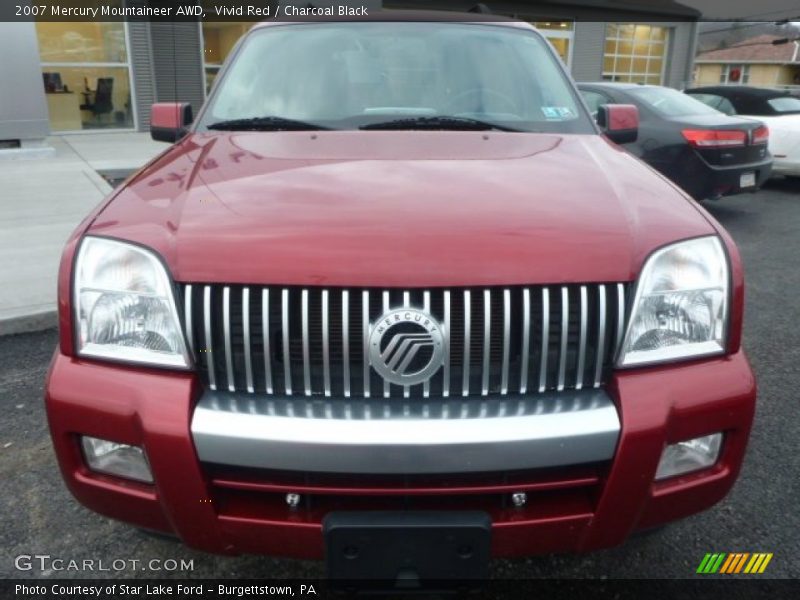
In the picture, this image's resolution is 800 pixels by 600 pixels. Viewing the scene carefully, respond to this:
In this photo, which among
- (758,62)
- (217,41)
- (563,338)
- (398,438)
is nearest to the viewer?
(398,438)

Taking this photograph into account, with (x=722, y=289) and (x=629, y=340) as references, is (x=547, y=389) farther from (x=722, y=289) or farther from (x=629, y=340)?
(x=722, y=289)

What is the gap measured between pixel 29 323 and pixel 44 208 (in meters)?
2.92

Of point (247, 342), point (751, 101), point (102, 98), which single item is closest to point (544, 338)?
point (247, 342)

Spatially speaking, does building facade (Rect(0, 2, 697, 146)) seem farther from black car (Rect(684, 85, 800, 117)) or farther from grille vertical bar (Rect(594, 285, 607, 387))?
grille vertical bar (Rect(594, 285, 607, 387))

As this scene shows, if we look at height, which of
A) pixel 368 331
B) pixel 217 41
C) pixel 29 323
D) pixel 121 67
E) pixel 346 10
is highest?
pixel 346 10

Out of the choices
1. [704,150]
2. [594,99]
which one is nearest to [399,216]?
[704,150]

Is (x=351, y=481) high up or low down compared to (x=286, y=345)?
down

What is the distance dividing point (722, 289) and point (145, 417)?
4.93ft

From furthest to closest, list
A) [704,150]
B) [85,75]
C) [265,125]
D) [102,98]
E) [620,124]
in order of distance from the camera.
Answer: [102,98] < [85,75] < [704,150] < [620,124] < [265,125]

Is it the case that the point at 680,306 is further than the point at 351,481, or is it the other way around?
the point at 680,306

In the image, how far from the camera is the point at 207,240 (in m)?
1.63

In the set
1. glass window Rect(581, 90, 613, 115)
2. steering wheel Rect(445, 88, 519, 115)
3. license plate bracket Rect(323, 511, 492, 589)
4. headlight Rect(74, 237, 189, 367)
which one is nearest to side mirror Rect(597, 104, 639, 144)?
steering wheel Rect(445, 88, 519, 115)

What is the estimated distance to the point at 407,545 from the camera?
155 centimetres

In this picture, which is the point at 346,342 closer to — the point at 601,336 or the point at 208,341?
the point at 208,341
